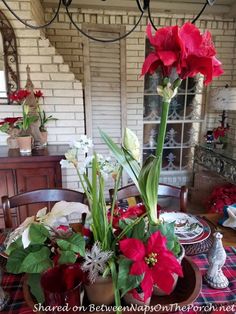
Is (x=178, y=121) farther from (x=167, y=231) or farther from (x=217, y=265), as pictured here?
(x=167, y=231)

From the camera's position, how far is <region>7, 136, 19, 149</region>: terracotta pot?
193cm

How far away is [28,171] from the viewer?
5.84 ft

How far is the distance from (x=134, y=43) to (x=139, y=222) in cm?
251

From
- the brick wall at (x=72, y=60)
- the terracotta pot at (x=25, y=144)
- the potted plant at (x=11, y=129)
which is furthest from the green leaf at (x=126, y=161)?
the brick wall at (x=72, y=60)

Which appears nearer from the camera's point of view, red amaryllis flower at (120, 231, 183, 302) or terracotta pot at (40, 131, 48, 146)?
red amaryllis flower at (120, 231, 183, 302)

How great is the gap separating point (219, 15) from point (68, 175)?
2.55m

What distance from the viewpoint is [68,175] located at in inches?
87.5

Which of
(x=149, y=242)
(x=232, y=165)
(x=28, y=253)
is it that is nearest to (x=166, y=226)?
(x=149, y=242)

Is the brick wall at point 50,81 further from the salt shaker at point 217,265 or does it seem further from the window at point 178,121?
the salt shaker at point 217,265

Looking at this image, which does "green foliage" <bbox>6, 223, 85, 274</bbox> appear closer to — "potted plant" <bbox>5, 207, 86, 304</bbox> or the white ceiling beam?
"potted plant" <bbox>5, 207, 86, 304</bbox>

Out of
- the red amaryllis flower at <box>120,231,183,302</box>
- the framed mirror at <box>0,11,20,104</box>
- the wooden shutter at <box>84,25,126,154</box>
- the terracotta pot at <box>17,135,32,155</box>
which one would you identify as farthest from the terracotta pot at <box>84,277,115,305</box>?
the wooden shutter at <box>84,25,126,154</box>

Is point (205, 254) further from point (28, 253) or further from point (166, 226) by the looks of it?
point (28, 253)

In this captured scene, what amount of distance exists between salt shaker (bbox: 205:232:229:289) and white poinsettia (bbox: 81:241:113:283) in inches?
15.7

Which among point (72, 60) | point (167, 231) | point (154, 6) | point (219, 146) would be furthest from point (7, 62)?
point (219, 146)
